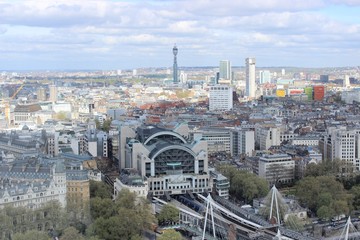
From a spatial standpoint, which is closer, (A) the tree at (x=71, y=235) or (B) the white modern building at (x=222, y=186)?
(A) the tree at (x=71, y=235)

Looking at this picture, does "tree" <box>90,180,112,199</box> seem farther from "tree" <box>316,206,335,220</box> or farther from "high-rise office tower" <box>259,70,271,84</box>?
"high-rise office tower" <box>259,70,271,84</box>

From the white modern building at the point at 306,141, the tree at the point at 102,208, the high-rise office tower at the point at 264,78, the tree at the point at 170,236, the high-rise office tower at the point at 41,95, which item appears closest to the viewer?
the tree at the point at 170,236

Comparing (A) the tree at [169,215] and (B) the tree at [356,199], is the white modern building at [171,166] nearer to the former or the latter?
(A) the tree at [169,215]

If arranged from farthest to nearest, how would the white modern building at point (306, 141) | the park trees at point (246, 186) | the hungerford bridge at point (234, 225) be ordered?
the white modern building at point (306, 141) → the park trees at point (246, 186) → the hungerford bridge at point (234, 225)

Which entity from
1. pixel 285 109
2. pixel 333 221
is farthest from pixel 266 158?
pixel 285 109

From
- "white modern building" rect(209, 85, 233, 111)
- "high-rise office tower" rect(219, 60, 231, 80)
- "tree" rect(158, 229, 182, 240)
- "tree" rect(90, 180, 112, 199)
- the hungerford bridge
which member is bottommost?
the hungerford bridge

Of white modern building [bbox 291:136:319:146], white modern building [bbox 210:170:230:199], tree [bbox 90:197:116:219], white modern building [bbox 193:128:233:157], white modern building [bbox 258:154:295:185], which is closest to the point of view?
tree [bbox 90:197:116:219]

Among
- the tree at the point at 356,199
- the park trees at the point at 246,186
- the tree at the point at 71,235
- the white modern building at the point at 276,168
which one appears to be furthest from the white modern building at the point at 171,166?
the tree at the point at 71,235

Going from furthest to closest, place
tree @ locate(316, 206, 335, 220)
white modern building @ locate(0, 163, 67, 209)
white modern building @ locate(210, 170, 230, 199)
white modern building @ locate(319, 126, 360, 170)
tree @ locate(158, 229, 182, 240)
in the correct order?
1. white modern building @ locate(319, 126, 360, 170)
2. white modern building @ locate(210, 170, 230, 199)
3. tree @ locate(316, 206, 335, 220)
4. white modern building @ locate(0, 163, 67, 209)
5. tree @ locate(158, 229, 182, 240)

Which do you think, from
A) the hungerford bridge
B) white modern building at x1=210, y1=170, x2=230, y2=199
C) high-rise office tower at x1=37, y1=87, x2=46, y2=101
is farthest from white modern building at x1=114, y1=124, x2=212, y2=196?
high-rise office tower at x1=37, y1=87, x2=46, y2=101

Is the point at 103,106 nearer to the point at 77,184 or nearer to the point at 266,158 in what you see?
the point at 266,158
